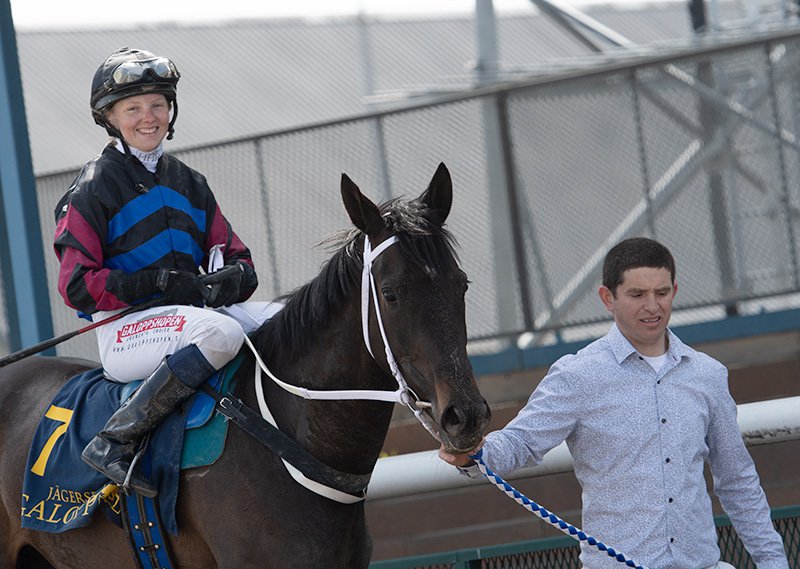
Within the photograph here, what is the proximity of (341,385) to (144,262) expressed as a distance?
918 millimetres

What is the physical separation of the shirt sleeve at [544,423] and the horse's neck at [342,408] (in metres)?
0.41

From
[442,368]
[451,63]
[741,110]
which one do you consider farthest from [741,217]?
→ [451,63]

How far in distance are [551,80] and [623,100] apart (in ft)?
1.51

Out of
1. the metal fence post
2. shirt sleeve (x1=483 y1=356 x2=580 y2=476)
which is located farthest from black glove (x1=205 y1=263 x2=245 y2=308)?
the metal fence post

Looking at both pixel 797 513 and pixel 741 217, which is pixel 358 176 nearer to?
pixel 741 217

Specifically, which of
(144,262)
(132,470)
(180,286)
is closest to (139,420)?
(132,470)

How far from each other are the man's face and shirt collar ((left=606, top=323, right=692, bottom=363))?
3 centimetres

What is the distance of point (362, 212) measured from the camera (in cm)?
389

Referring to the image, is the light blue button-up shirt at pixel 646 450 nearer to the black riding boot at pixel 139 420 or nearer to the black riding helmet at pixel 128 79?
the black riding boot at pixel 139 420

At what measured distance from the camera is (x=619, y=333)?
3.87 metres

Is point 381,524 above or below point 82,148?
below

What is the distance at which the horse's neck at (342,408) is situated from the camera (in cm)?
403

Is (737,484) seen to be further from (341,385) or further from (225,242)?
(225,242)

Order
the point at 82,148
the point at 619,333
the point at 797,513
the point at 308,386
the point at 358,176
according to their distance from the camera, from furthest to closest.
A: the point at 82,148
the point at 358,176
the point at 797,513
the point at 308,386
the point at 619,333
